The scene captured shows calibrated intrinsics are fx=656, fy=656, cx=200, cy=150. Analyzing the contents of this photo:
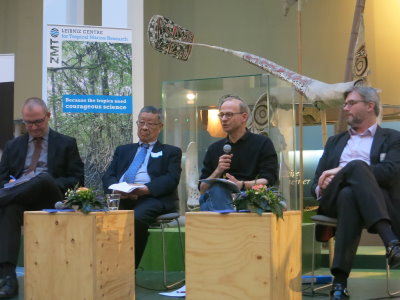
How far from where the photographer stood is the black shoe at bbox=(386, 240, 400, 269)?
300 cm

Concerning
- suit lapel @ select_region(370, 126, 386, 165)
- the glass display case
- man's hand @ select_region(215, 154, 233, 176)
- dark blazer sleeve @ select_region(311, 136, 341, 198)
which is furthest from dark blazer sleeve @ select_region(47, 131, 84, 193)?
suit lapel @ select_region(370, 126, 386, 165)

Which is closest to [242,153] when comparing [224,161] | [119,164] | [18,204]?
[224,161]

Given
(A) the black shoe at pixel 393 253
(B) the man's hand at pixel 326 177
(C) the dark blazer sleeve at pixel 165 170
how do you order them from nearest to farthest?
(A) the black shoe at pixel 393 253 < (B) the man's hand at pixel 326 177 < (C) the dark blazer sleeve at pixel 165 170

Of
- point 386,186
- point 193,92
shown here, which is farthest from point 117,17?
point 386,186

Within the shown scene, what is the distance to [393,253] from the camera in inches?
118

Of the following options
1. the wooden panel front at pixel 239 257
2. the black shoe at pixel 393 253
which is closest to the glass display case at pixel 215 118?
the black shoe at pixel 393 253

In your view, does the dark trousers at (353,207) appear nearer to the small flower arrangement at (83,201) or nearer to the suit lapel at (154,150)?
the small flower arrangement at (83,201)

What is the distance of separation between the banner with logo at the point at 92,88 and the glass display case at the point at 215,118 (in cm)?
62

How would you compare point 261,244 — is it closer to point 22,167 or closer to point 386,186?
point 386,186

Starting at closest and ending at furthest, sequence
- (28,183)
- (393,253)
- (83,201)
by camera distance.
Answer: (393,253) < (83,201) < (28,183)

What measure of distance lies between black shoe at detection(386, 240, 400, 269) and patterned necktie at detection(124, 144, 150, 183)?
5.68 ft

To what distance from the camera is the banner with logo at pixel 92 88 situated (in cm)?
554

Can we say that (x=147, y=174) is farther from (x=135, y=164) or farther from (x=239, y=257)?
(x=239, y=257)

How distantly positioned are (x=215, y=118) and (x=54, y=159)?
4.91 ft
